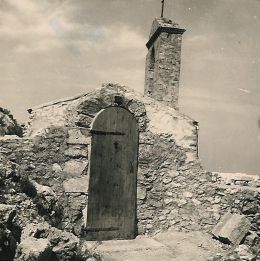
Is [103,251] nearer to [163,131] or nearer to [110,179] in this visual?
[110,179]

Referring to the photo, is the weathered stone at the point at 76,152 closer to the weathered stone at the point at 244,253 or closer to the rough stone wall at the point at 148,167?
the rough stone wall at the point at 148,167

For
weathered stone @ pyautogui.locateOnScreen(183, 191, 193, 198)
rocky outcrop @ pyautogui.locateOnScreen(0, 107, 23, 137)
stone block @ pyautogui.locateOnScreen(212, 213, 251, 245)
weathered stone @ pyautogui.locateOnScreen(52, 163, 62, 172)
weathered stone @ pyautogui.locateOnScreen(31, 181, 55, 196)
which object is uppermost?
rocky outcrop @ pyautogui.locateOnScreen(0, 107, 23, 137)

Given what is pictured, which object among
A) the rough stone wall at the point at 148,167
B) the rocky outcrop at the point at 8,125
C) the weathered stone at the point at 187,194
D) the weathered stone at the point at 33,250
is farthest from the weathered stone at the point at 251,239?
the rocky outcrop at the point at 8,125

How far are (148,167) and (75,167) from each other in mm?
1430

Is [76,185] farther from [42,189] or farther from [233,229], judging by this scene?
[233,229]

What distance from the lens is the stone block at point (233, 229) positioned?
664 centimetres

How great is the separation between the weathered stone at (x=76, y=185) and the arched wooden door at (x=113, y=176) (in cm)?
11

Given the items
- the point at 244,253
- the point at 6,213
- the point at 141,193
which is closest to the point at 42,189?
the point at 6,213

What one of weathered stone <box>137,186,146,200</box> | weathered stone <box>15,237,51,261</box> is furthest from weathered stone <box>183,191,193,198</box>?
weathered stone <box>15,237,51,261</box>

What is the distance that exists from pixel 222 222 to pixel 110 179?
2283mm

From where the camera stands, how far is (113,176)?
6984mm

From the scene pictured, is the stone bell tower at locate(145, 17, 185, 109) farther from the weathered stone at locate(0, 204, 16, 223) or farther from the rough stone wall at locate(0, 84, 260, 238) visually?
the weathered stone at locate(0, 204, 16, 223)

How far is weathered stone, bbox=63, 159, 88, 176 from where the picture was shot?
669 cm

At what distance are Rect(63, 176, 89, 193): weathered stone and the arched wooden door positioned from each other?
107mm
